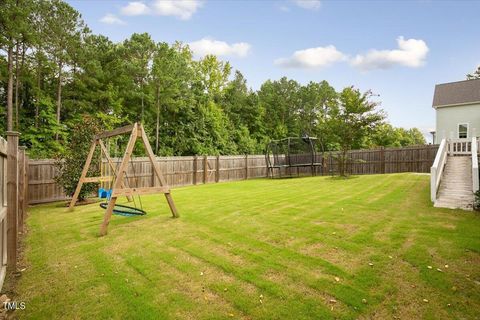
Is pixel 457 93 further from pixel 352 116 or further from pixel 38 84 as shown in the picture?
pixel 38 84

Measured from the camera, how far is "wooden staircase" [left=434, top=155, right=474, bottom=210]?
23.6ft

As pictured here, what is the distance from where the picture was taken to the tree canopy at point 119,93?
623 inches

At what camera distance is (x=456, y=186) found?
854 centimetres

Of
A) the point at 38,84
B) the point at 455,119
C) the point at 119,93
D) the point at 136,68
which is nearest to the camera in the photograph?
the point at 38,84

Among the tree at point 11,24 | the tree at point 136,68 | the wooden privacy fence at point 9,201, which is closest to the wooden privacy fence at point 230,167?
the tree at point 11,24

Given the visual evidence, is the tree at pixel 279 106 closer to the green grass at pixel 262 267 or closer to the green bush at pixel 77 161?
the green bush at pixel 77 161

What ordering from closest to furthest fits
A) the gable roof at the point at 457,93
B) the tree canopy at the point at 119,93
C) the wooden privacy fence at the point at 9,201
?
the wooden privacy fence at the point at 9,201
the tree canopy at the point at 119,93
the gable roof at the point at 457,93

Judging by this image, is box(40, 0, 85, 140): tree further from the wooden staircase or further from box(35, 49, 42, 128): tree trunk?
the wooden staircase

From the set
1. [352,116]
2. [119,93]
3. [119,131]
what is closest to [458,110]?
[352,116]

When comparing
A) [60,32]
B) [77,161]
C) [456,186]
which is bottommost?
[456,186]

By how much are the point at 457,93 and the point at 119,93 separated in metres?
25.0

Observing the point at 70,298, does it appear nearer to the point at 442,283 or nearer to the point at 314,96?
the point at 442,283

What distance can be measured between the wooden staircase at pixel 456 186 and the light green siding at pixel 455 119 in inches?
387

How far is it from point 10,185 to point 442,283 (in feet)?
18.4
